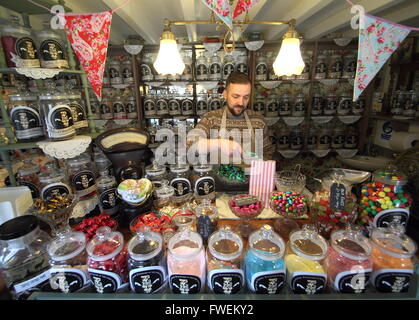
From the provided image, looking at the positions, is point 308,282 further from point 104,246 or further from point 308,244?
point 104,246

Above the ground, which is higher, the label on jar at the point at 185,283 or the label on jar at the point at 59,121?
the label on jar at the point at 59,121

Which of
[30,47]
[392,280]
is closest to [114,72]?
[30,47]

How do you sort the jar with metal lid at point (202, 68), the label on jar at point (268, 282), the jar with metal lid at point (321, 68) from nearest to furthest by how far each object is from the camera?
1. the label on jar at point (268, 282)
2. the jar with metal lid at point (202, 68)
3. the jar with metal lid at point (321, 68)

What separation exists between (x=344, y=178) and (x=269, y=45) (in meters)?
2.88

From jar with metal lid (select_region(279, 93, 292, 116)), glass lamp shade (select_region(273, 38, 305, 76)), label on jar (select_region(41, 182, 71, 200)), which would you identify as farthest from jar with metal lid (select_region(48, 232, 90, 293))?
jar with metal lid (select_region(279, 93, 292, 116))

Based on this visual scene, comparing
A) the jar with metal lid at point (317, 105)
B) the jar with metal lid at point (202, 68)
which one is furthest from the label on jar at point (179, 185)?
the jar with metal lid at point (317, 105)

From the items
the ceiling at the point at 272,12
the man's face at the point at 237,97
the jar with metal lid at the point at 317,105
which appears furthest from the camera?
the jar with metal lid at the point at 317,105

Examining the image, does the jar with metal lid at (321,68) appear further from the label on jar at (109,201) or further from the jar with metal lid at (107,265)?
the jar with metal lid at (107,265)

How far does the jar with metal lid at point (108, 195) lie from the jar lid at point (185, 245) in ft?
1.79

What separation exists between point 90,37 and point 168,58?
47 centimetres

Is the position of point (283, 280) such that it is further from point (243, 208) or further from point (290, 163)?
point (290, 163)

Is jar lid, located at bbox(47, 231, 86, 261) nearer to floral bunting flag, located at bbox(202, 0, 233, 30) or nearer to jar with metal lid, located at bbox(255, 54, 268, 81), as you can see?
floral bunting flag, located at bbox(202, 0, 233, 30)

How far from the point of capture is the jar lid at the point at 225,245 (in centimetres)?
67
